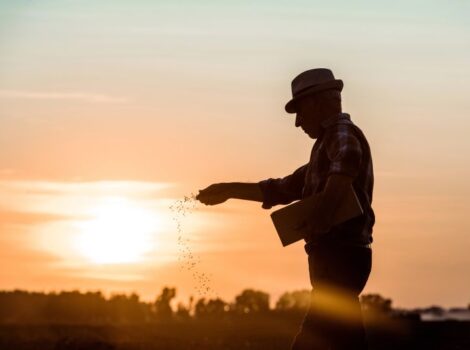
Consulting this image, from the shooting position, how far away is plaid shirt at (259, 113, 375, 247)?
8.45 m

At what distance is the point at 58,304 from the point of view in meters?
40.9

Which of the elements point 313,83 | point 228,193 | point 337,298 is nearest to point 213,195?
point 228,193

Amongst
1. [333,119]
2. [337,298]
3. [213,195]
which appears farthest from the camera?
[213,195]

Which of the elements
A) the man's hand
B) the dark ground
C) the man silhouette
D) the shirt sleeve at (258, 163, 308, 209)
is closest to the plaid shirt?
the man silhouette

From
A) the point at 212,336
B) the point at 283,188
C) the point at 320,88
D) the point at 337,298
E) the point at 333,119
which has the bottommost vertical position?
the point at 337,298

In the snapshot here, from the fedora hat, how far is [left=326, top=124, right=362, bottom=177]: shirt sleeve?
0.37m

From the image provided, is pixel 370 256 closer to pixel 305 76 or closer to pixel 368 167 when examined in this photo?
pixel 368 167

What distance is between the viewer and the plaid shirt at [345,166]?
8.45 metres

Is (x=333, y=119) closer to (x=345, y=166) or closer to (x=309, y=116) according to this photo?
(x=309, y=116)

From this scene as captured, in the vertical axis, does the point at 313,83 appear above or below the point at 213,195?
above

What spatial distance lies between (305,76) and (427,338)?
11.1 metres

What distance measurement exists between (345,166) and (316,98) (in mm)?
700

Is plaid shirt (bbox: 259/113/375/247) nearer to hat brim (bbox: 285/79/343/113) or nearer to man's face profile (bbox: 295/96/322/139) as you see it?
man's face profile (bbox: 295/96/322/139)

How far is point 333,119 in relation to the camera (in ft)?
28.8
